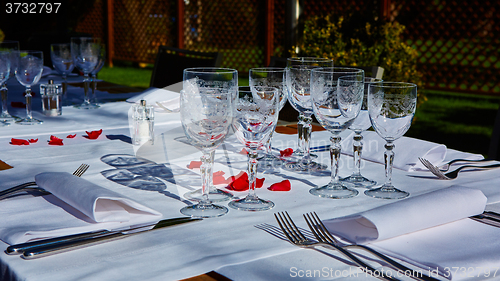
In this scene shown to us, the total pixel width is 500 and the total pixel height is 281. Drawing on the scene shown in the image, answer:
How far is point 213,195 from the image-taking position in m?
1.17

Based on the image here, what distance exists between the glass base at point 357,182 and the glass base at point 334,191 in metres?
0.04

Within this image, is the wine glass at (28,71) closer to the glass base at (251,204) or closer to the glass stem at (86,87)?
the glass stem at (86,87)

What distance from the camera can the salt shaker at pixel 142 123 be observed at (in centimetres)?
158

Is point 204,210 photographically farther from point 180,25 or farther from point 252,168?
point 180,25

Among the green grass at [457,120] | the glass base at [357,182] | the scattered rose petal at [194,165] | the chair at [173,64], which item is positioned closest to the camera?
the glass base at [357,182]

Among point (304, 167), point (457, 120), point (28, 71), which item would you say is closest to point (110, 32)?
point (457, 120)

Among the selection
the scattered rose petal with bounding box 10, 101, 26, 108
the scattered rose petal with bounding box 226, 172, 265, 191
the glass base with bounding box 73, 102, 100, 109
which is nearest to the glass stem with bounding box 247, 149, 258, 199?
the scattered rose petal with bounding box 226, 172, 265, 191

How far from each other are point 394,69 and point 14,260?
426 centimetres

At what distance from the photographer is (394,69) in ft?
15.1

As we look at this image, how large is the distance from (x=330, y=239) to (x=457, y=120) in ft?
19.3

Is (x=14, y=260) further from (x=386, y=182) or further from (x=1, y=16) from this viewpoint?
(x=1, y=16)

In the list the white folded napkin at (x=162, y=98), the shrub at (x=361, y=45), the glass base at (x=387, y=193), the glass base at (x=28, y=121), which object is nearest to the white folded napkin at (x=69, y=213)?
the glass base at (x=387, y=193)

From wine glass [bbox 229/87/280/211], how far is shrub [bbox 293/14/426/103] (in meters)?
3.50

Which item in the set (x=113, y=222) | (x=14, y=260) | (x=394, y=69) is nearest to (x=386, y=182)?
(x=113, y=222)
